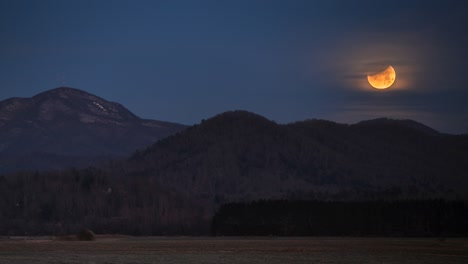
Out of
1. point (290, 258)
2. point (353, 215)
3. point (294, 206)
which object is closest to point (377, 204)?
point (353, 215)

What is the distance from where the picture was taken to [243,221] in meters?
148

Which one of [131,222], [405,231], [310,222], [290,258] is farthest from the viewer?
[131,222]

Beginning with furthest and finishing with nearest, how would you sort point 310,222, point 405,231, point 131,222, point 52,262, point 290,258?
1. point 131,222
2. point 310,222
3. point 405,231
4. point 290,258
5. point 52,262

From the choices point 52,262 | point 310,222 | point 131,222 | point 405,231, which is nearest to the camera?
point 52,262

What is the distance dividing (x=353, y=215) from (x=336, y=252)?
196ft

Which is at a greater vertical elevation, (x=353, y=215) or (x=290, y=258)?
(x=353, y=215)

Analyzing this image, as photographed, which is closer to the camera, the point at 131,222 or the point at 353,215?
the point at 353,215

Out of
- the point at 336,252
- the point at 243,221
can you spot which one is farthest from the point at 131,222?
the point at 336,252

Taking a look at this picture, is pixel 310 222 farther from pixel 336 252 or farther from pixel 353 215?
pixel 336 252

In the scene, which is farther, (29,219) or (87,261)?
(29,219)

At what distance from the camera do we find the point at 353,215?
5551 inches

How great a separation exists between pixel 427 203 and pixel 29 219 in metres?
92.0

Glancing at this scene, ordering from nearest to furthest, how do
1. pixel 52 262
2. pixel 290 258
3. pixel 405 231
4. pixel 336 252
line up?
pixel 52 262
pixel 290 258
pixel 336 252
pixel 405 231

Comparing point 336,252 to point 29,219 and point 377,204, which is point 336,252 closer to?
point 377,204
